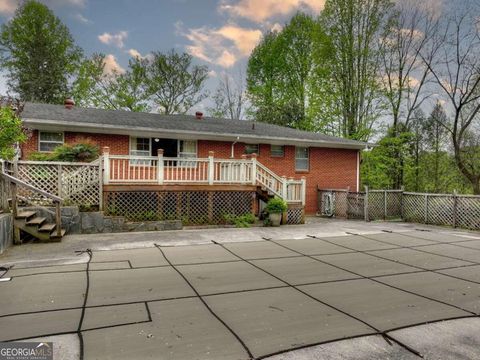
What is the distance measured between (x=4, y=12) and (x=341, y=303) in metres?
33.7

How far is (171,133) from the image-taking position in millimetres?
12969

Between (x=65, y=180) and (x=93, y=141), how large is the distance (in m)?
3.51

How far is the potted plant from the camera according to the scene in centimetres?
1132

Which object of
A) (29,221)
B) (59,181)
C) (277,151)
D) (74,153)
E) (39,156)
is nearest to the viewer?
(29,221)

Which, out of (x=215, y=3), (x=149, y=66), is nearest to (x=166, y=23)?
(x=215, y=3)

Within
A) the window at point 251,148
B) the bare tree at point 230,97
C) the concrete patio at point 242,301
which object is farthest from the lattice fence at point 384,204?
the bare tree at point 230,97

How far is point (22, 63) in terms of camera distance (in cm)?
2641

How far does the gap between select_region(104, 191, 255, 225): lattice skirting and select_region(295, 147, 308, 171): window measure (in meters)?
5.05

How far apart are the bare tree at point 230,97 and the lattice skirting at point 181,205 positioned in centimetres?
2194

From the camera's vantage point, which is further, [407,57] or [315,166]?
[407,57]

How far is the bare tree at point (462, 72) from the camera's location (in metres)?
18.4

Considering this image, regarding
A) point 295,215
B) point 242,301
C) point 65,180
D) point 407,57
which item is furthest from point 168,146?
point 407,57

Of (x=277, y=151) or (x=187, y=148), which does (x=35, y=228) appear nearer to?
(x=187, y=148)

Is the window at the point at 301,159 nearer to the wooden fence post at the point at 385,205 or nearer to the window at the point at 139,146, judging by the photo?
the wooden fence post at the point at 385,205
